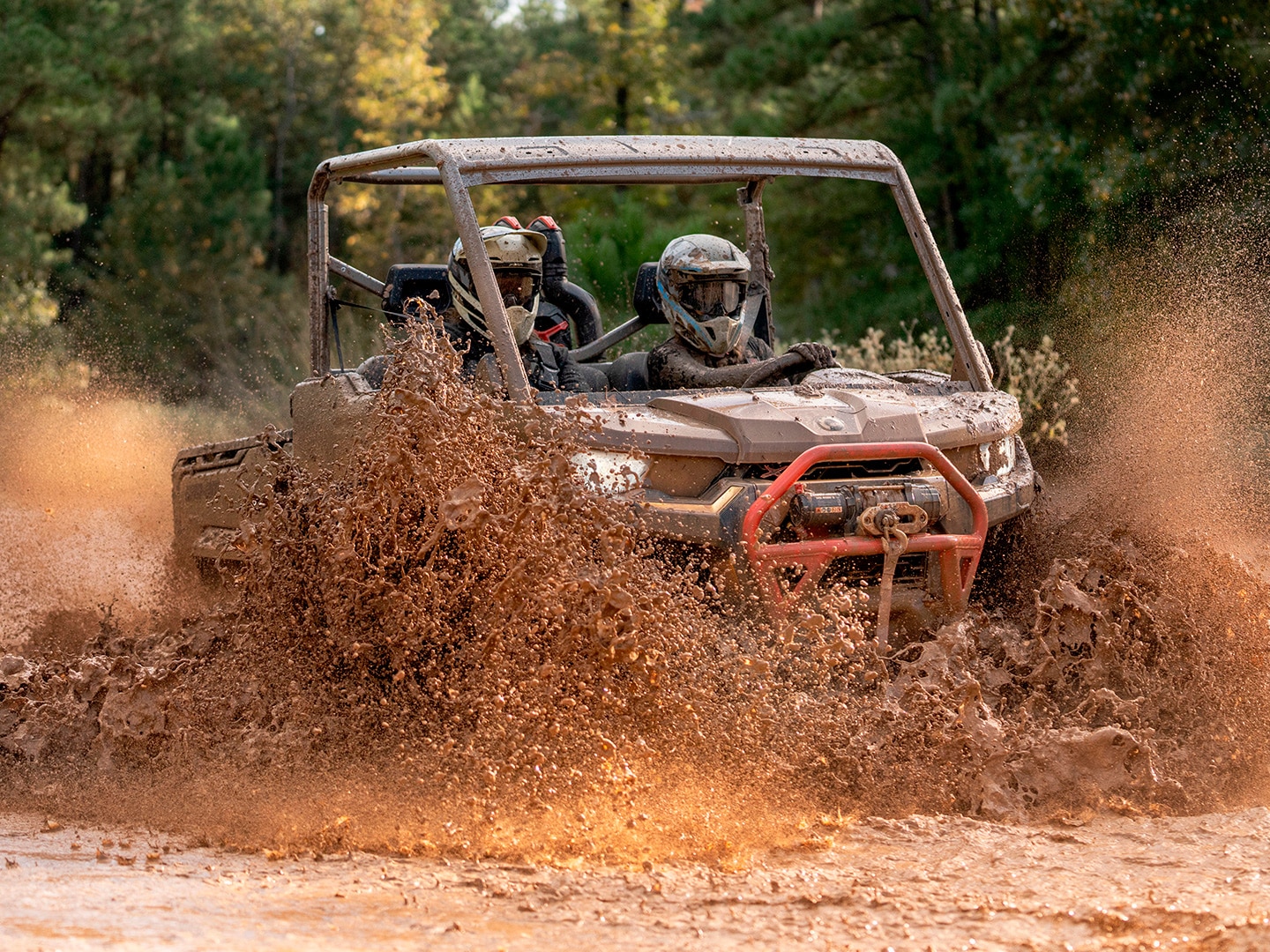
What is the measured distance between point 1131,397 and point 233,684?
6.88 metres

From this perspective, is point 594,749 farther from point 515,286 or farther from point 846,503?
point 515,286

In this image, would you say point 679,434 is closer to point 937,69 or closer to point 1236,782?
point 1236,782

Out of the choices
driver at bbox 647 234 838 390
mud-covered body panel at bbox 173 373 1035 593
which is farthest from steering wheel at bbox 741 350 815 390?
mud-covered body panel at bbox 173 373 1035 593

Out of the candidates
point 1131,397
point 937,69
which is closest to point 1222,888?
point 1131,397

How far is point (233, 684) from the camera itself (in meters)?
5.53

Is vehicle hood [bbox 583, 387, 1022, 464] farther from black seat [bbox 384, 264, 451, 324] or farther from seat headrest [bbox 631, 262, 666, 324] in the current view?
black seat [bbox 384, 264, 451, 324]

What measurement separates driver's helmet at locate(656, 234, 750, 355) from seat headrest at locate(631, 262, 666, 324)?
0.75m

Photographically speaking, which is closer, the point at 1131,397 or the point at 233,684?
the point at 233,684

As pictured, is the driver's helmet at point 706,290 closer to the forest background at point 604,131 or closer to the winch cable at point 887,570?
the winch cable at point 887,570

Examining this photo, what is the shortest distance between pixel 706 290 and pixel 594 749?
2351 mm

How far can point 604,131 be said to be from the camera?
27.2m

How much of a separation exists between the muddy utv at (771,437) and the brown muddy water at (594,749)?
18 centimetres

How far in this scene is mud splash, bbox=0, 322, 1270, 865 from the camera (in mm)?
4680

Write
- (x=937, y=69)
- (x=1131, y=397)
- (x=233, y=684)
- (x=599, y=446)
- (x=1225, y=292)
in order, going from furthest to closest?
(x=937, y=69), (x=1225, y=292), (x=1131, y=397), (x=233, y=684), (x=599, y=446)
